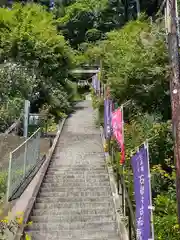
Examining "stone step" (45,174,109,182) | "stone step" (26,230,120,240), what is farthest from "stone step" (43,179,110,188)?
"stone step" (26,230,120,240)

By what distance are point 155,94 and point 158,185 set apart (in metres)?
3.56

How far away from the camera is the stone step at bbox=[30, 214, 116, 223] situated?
8219 mm

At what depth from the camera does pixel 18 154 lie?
970 centimetres

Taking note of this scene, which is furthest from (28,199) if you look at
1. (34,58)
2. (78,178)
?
(34,58)

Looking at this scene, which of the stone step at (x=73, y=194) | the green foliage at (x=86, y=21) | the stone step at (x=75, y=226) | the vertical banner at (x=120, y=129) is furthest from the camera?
the green foliage at (x=86, y=21)

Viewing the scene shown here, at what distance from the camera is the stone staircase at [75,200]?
770 centimetres

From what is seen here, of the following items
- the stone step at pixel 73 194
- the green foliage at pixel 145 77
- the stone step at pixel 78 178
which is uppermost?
the green foliage at pixel 145 77

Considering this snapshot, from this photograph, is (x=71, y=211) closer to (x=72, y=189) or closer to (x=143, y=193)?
(x=72, y=189)

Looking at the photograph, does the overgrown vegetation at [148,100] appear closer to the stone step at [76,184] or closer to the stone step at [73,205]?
the stone step at [76,184]

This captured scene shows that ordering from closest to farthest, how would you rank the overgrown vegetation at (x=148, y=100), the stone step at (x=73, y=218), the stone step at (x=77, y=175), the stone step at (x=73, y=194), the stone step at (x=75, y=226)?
the stone step at (x=75, y=226) → the stone step at (x=73, y=218) → the stone step at (x=73, y=194) → the overgrown vegetation at (x=148, y=100) → the stone step at (x=77, y=175)

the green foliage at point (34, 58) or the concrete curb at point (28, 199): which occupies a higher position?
the green foliage at point (34, 58)

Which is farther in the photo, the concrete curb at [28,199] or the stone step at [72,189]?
the stone step at [72,189]

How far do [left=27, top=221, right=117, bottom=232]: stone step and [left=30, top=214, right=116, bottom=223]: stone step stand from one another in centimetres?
15

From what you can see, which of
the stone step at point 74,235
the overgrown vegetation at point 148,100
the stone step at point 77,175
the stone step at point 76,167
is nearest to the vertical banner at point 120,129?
the overgrown vegetation at point 148,100
